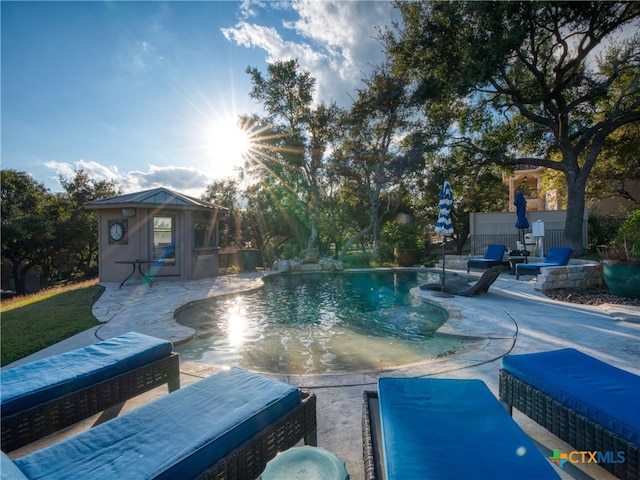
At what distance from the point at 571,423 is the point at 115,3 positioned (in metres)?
8.96

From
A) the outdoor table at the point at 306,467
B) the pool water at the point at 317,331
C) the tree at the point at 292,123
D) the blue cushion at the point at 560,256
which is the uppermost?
the tree at the point at 292,123

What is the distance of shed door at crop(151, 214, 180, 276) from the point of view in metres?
11.0

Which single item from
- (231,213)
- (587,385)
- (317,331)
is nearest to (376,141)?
(231,213)

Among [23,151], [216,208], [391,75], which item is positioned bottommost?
[216,208]

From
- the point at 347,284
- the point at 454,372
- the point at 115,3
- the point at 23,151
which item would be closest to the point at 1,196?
the point at 23,151

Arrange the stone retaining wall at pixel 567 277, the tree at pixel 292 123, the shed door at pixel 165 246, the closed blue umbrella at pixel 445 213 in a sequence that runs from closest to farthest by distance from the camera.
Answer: the stone retaining wall at pixel 567 277 → the closed blue umbrella at pixel 445 213 → the shed door at pixel 165 246 → the tree at pixel 292 123

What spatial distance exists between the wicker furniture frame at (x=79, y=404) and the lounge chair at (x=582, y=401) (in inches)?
115

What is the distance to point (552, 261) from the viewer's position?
30.4ft

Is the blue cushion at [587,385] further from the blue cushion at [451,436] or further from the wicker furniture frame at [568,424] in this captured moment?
the blue cushion at [451,436]

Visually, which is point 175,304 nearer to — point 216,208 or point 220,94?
point 216,208

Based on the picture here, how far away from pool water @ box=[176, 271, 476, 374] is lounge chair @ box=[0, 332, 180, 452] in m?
1.36

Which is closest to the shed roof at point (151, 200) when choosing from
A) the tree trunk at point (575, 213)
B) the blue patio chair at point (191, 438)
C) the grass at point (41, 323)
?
the grass at point (41, 323)

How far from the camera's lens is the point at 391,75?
16.5m

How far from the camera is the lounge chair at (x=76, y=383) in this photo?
2064 mm
